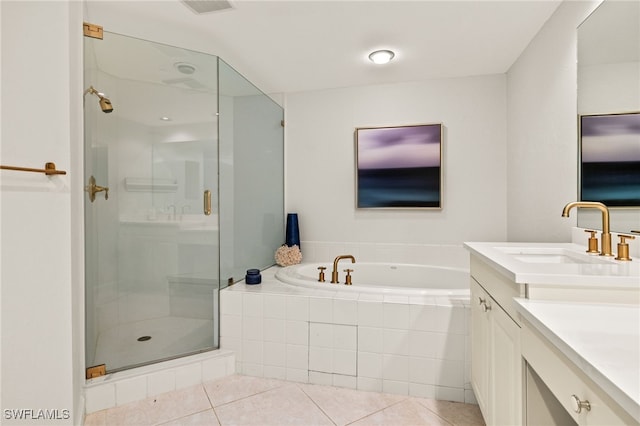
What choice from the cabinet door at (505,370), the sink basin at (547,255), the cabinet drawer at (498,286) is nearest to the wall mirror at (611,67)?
the sink basin at (547,255)

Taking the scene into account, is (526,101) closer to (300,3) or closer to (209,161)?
(300,3)

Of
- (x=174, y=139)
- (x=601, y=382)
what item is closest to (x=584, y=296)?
(x=601, y=382)

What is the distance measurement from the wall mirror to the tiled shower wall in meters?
0.82

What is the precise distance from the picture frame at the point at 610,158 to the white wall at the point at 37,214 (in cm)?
231

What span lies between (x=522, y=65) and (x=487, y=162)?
76cm

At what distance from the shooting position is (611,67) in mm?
1387

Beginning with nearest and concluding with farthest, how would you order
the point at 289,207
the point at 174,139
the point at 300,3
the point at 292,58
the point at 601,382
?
the point at 601,382 → the point at 300,3 → the point at 174,139 → the point at 292,58 → the point at 289,207

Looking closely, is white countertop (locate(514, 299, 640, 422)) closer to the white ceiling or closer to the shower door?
the white ceiling

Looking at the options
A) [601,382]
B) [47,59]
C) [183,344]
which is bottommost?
[183,344]

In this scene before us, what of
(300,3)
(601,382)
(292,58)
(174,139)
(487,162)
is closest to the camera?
(601,382)

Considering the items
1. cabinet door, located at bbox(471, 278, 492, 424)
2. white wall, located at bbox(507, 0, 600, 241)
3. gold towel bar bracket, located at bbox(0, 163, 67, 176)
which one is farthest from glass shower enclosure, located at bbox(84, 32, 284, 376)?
white wall, located at bbox(507, 0, 600, 241)

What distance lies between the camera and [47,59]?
1.25m

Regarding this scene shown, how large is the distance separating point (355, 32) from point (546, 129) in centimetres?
135

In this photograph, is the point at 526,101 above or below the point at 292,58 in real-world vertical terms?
below
